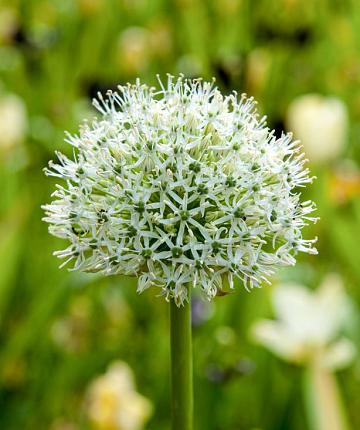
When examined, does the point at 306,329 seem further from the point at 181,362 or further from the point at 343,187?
the point at 181,362

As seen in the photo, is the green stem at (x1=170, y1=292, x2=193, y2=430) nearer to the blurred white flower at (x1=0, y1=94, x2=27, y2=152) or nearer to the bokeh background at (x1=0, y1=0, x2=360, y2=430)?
the bokeh background at (x1=0, y1=0, x2=360, y2=430)

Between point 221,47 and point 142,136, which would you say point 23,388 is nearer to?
point 142,136

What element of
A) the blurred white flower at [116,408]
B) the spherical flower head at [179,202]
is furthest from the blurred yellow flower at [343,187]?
the spherical flower head at [179,202]

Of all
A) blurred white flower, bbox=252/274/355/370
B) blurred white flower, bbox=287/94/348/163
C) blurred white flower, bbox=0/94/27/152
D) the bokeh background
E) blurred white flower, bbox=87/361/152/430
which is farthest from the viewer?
blurred white flower, bbox=0/94/27/152

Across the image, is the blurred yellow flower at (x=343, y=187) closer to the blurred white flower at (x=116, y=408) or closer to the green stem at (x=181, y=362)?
the blurred white flower at (x=116, y=408)

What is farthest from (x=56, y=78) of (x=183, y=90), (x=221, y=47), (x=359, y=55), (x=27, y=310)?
(x=183, y=90)

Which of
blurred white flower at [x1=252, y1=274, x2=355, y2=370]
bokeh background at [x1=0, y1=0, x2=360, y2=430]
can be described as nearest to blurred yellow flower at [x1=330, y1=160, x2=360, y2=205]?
bokeh background at [x1=0, y1=0, x2=360, y2=430]

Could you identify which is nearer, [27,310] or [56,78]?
[27,310]
